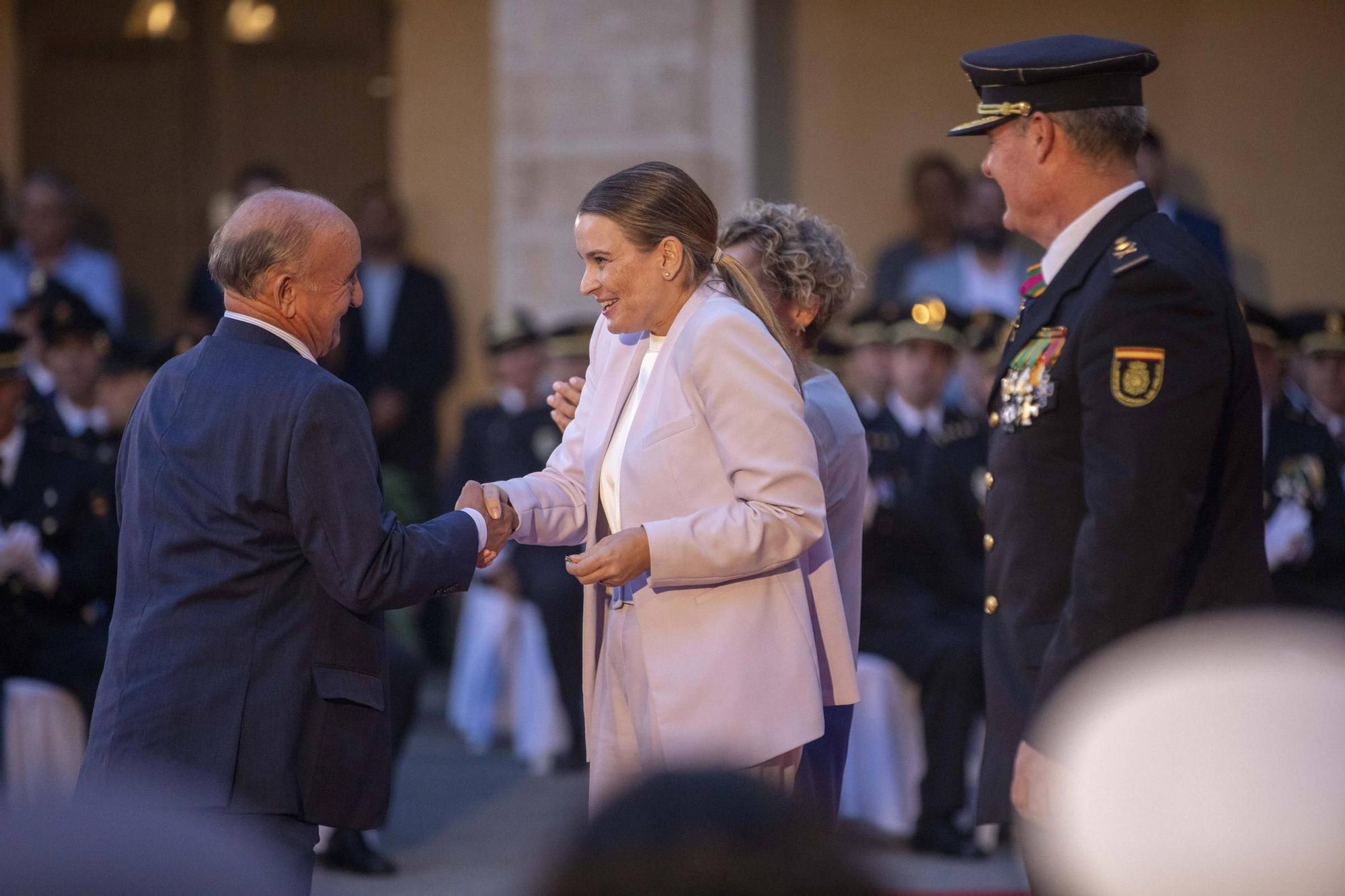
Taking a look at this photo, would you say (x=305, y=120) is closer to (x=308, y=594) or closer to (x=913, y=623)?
(x=913, y=623)

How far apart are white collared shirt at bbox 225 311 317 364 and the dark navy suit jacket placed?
0.20 ft

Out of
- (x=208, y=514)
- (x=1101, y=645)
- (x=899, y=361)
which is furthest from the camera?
(x=899, y=361)

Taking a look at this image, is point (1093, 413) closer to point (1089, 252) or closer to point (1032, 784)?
point (1089, 252)

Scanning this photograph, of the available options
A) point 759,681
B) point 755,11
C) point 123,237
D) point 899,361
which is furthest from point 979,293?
point 759,681

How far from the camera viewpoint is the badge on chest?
2.74 metres

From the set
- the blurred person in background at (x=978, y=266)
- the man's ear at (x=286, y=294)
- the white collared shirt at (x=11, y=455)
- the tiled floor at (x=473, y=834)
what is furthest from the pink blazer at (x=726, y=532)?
the blurred person in background at (x=978, y=266)

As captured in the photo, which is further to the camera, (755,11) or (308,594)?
(755,11)

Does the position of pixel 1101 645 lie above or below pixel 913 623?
above

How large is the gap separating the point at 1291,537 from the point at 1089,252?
310 centimetres

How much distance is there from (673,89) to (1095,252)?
17.0 feet

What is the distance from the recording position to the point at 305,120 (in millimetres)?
9250

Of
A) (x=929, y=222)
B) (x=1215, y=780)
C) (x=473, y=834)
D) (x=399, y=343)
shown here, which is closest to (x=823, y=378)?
(x=1215, y=780)

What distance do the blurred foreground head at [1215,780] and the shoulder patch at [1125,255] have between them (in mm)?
1273

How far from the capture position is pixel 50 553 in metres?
5.77
